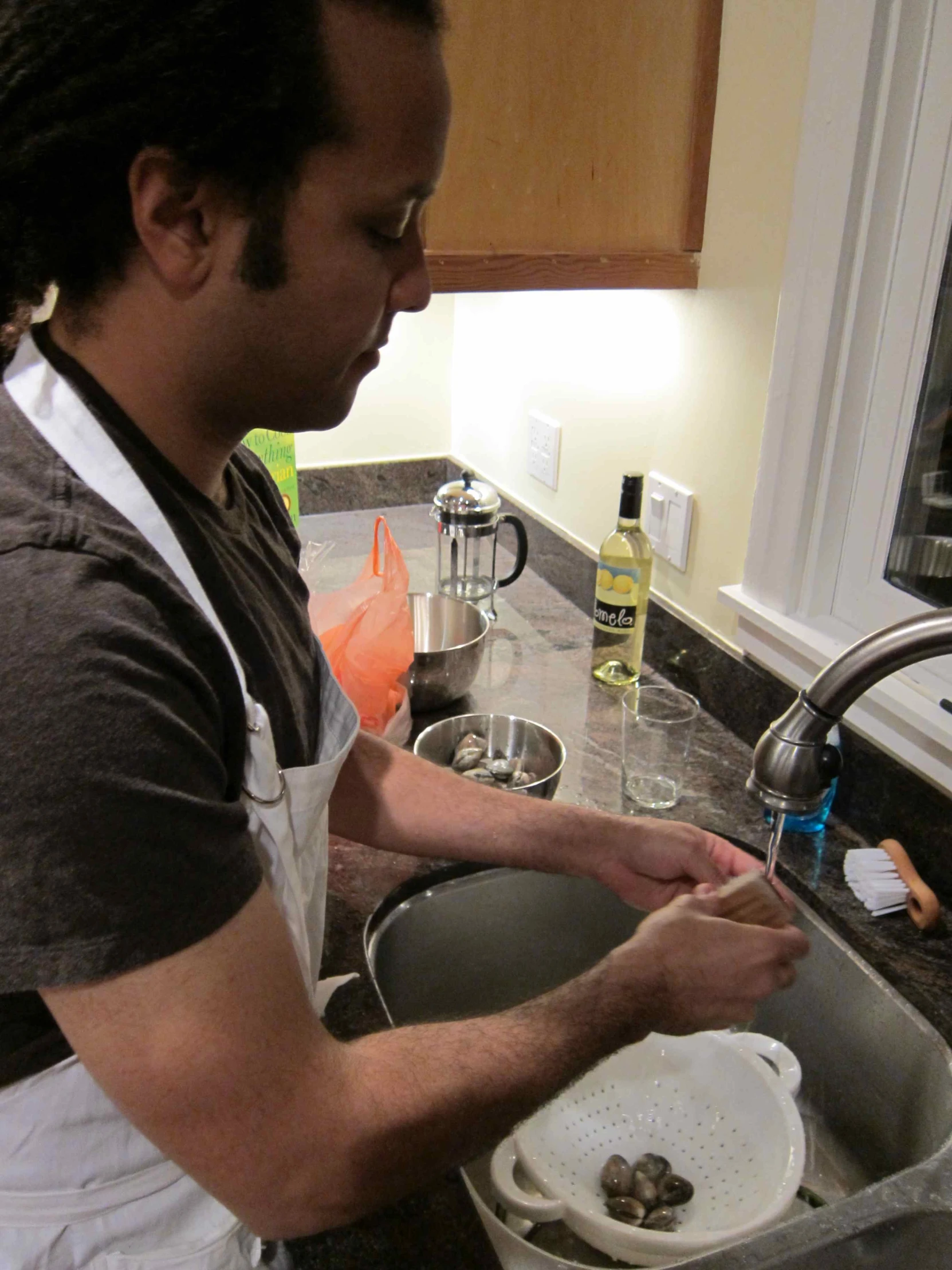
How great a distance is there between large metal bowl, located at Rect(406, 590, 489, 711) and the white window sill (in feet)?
1.19

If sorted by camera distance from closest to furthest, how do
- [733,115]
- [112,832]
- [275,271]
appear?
[112,832]
[275,271]
[733,115]

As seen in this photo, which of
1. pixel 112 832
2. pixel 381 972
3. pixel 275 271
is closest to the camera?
pixel 112 832

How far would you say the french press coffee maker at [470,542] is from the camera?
1.65 m

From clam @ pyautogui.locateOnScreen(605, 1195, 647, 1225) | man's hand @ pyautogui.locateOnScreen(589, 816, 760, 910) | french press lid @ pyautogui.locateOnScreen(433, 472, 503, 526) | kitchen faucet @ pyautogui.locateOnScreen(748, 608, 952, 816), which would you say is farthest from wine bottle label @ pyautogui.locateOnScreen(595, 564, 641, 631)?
clam @ pyautogui.locateOnScreen(605, 1195, 647, 1225)

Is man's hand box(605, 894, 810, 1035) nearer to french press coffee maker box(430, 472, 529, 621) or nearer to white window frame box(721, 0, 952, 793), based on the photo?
white window frame box(721, 0, 952, 793)

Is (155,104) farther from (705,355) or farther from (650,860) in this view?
(705,355)

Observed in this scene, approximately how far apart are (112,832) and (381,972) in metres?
0.65

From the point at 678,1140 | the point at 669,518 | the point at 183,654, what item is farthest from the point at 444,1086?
the point at 669,518

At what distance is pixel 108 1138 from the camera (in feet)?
2.14

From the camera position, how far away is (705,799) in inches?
48.0

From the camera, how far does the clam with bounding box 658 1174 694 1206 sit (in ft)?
3.01

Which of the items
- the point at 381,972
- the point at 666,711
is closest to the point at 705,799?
the point at 666,711

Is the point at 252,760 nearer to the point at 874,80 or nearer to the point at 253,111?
the point at 253,111

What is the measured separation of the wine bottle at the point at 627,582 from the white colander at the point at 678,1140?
0.58 metres
